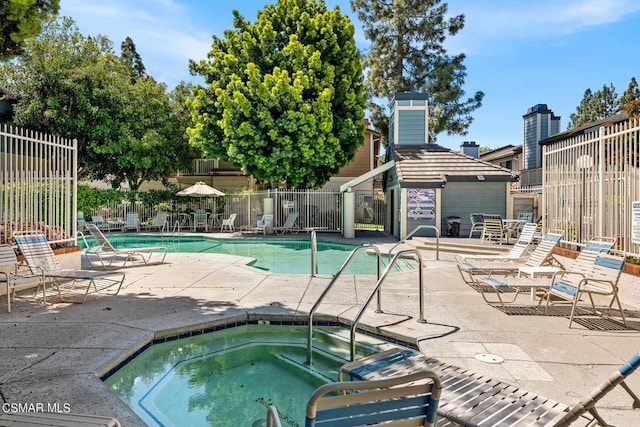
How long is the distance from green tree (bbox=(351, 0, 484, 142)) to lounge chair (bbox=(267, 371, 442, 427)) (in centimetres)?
2803

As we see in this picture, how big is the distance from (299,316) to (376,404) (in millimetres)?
3806

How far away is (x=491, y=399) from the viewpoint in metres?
2.66

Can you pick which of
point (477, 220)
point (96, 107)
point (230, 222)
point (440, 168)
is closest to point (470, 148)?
point (440, 168)

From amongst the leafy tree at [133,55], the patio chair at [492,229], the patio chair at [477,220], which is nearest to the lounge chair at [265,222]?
the patio chair at [477,220]

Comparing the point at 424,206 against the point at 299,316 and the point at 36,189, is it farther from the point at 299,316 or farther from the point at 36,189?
the point at 36,189

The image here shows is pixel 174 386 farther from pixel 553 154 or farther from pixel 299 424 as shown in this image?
pixel 553 154

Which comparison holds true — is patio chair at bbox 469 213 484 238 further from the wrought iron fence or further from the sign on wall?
the wrought iron fence

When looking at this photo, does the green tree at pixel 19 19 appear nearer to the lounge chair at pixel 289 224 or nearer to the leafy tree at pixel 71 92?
the lounge chair at pixel 289 224

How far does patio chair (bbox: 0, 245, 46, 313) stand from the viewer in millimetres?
5715

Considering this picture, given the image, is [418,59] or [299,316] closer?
[299,316]

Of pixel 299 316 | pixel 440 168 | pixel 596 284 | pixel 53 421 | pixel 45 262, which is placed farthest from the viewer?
pixel 440 168

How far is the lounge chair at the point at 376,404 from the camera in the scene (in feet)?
5.24

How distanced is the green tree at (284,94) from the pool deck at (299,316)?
10893 millimetres

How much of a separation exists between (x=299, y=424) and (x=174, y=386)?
1445 millimetres
